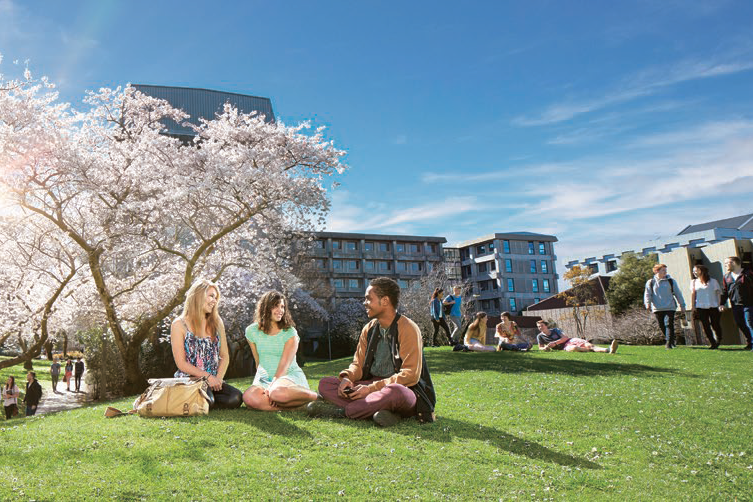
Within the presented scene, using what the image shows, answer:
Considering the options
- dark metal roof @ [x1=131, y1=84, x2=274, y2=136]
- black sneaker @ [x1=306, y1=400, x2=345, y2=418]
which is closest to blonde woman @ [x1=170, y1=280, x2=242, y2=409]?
black sneaker @ [x1=306, y1=400, x2=345, y2=418]

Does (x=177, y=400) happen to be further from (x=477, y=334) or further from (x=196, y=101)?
(x=196, y=101)

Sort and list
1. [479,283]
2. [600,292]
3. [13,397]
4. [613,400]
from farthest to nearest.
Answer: [479,283], [600,292], [13,397], [613,400]

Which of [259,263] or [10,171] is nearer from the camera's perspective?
[10,171]

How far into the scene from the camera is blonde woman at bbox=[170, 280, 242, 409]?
297 inches

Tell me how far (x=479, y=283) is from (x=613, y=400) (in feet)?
297

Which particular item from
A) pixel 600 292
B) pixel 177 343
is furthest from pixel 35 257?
pixel 600 292

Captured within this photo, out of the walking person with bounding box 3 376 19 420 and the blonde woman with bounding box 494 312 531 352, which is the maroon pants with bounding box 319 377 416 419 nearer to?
the blonde woman with bounding box 494 312 531 352

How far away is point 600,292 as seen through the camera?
51938 mm

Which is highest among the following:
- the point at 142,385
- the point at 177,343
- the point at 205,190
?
the point at 205,190

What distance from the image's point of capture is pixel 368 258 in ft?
294

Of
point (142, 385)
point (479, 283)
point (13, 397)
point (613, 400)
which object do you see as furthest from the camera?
point (479, 283)

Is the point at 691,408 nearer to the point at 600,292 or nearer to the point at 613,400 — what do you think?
the point at 613,400

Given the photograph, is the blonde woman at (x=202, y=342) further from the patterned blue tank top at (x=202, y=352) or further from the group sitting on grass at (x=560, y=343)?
the group sitting on grass at (x=560, y=343)

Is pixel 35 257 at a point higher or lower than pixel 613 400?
higher
